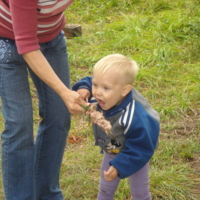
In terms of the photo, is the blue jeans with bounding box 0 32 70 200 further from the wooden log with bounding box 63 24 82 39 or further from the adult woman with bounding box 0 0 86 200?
the wooden log with bounding box 63 24 82 39

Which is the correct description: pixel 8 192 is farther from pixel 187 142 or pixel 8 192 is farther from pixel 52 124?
pixel 187 142

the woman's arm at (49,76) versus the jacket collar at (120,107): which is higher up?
the woman's arm at (49,76)

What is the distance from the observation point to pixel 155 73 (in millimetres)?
5254

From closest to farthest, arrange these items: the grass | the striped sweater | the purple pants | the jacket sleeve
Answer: the striped sweater < the jacket sleeve < the purple pants < the grass

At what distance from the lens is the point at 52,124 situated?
264 cm

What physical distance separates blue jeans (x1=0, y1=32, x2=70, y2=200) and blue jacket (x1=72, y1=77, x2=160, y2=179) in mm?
375

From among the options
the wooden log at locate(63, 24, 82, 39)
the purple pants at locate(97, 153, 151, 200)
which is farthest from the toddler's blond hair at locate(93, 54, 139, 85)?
the wooden log at locate(63, 24, 82, 39)

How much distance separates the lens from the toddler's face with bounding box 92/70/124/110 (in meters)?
2.27

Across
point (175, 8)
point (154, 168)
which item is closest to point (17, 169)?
point (154, 168)

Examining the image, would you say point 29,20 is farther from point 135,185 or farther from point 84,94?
point 135,185

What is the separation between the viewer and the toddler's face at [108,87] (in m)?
2.27

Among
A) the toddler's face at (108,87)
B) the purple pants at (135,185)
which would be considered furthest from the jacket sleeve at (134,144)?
the purple pants at (135,185)

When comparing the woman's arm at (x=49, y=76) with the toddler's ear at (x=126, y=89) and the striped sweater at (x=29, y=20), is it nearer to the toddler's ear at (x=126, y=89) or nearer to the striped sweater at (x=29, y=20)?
the striped sweater at (x=29, y=20)

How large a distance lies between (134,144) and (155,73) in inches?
121
